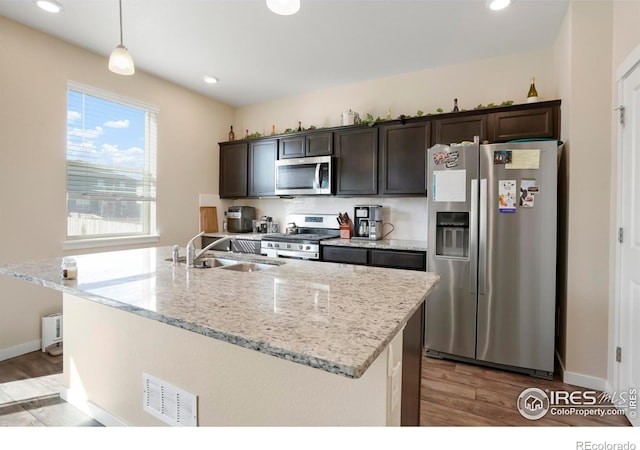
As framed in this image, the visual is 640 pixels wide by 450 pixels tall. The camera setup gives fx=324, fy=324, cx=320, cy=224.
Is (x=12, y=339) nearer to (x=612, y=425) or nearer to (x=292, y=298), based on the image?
(x=292, y=298)

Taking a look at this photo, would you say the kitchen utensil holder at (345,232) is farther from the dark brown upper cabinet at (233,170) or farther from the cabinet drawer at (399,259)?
the dark brown upper cabinet at (233,170)

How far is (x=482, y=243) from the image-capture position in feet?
8.48

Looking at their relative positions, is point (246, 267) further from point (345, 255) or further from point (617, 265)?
point (617, 265)

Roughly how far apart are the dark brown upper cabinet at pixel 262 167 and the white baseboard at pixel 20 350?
8.61 ft

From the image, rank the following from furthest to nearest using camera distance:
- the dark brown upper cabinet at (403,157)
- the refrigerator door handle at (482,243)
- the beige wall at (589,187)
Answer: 1. the dark brown upper cabinet at (403,157)
2. the refrigerator door handle at (482,243)
3. the beige wall at (589,187)

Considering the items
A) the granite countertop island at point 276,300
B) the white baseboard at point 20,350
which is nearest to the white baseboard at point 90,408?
the granite countertop island at point 276,300

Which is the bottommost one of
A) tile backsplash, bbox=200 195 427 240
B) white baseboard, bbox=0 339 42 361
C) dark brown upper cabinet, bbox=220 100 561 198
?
white baseboard, bbox=0 339 42 361

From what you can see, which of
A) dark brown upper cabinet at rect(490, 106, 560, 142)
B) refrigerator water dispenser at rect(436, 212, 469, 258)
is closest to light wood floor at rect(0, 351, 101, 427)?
refrigerator water dispenser at rect(436, 212, 469, 258)

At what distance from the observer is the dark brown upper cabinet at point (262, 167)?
4168 millimetres

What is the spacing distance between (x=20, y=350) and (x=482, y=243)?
393 centimetres

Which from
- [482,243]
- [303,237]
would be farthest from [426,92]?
[303,237]

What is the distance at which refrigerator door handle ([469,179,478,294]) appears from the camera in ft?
8.50

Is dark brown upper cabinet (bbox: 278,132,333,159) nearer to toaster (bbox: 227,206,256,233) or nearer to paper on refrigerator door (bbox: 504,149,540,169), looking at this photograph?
toaster (bbox: 227,206,256,233)

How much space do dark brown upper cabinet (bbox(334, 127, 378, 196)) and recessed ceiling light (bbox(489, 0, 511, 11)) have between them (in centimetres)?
141
